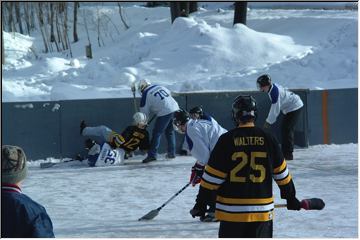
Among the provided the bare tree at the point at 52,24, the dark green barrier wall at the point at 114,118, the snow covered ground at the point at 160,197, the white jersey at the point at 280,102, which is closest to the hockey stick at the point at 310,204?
the snow covered ground at the point at 160,197

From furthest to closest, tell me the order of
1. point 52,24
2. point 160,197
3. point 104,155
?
1. point 52,24
2. point 104,155
3. point 160,197

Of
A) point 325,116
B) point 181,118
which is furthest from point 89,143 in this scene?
point 181,118

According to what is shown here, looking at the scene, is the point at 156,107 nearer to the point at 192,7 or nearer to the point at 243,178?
the point at 243,178

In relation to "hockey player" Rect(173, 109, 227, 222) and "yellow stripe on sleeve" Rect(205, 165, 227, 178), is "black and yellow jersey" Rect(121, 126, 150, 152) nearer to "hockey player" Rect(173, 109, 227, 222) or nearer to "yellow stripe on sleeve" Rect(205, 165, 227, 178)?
"hockey player" Rect(173, 109, 227, 222)

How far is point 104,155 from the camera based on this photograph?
11258 millimetres

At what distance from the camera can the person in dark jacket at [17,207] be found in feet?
12.0

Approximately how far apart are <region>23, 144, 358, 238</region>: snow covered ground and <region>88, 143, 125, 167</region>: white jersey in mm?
193

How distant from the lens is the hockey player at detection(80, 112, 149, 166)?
1128 centimetres

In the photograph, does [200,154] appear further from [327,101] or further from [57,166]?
[327,101]

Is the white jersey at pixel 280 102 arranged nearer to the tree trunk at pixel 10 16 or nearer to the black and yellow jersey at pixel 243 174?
the black and yellow jersey at pixel 243 174

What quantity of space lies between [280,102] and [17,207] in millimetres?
7960

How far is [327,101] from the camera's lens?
12977mm

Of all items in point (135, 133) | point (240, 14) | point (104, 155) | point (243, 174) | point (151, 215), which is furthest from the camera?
point (240, 14)

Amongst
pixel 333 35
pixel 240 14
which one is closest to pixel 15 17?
pixel 240 14
